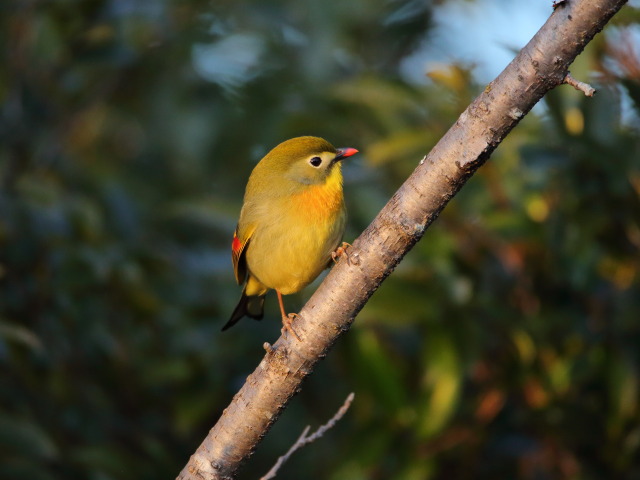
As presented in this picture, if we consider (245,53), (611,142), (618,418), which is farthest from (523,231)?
(245,53)

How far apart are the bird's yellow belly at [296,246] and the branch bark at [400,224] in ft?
3.00

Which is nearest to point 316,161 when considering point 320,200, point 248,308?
point 320,200

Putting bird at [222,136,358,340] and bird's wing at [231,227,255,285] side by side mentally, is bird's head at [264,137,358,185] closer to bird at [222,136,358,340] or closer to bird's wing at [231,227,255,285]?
bird at [222,136,358,340]

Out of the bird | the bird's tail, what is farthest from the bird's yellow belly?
the bird's tail

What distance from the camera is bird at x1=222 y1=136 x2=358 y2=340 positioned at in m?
3.52

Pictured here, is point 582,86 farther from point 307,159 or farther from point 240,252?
point 240,252

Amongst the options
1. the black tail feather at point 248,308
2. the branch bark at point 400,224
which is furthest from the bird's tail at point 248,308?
the branch bark at point 400,224

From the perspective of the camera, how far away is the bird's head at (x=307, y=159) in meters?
3.81

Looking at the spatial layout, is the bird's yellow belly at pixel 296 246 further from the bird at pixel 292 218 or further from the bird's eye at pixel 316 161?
the bird's eye at pixel 316 161

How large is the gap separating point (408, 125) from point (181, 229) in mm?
1609

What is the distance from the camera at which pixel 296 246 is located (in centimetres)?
353

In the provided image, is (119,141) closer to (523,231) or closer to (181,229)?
(181,229)

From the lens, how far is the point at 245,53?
20.3ft

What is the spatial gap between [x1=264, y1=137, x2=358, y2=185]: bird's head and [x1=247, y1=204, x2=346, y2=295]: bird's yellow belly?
9.6 inches
